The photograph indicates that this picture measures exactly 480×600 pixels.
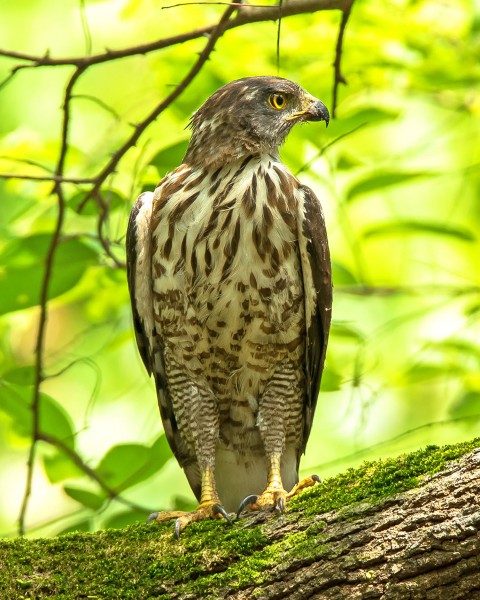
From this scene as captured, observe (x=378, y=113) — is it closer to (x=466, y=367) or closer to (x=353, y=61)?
(x=353, y=61)

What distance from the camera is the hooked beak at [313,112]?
438cm

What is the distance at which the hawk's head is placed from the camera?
4.30 meters

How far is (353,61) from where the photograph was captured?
194 inches

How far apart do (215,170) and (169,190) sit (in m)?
0.23

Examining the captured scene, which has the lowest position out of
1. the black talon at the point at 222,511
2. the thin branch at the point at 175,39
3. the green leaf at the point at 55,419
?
the black talon at the point at 222,511

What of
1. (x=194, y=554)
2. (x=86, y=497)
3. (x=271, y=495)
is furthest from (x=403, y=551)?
(x=86, y=497)

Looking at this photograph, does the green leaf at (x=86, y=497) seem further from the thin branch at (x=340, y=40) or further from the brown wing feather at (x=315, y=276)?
the thin branch at (x=340, y=40)

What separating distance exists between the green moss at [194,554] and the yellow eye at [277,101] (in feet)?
6.19

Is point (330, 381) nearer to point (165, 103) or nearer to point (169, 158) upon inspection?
point (169, 158)

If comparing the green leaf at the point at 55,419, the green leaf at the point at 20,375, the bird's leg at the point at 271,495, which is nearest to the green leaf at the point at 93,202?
the green leaf at the point at 20,375

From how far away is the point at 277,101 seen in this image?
4.43 m

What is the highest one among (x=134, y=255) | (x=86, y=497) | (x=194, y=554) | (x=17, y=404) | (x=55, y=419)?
(x=134, y=255)

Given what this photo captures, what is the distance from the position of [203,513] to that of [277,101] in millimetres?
1949

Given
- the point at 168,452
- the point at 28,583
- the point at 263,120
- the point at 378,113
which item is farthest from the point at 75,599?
the point at 378,113
